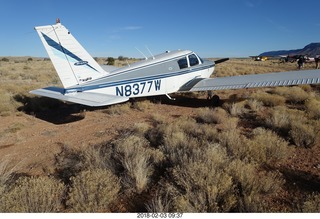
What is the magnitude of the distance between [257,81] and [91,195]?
794cm

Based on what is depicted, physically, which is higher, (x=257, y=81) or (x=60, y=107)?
(x=257, y=81)

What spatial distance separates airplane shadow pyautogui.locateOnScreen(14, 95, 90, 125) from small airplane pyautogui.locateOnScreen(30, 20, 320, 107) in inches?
39.9

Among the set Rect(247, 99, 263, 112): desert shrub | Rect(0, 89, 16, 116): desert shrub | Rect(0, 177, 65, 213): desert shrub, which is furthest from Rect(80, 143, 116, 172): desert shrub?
Rect(0, 89, 16, 116): desert shrub

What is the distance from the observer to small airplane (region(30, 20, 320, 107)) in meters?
8.05

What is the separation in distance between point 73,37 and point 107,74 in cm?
168

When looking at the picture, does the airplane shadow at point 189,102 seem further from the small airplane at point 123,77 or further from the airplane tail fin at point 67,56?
the airplane tail fin at point 67,56

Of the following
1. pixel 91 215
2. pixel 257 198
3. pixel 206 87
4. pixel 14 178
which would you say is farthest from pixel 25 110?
pixel 257 198

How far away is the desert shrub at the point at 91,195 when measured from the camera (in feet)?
11.6

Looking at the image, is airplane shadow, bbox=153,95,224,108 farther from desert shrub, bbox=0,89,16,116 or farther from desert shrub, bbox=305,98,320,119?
desert shrub, bbox=0,89,16,116

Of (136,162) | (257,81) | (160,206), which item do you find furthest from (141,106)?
(160,206)

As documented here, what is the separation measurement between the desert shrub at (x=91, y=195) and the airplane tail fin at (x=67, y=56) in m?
5.40

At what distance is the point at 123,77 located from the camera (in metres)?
9.13

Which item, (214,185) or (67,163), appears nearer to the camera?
(214,185)

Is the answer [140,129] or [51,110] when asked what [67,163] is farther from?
[51,110]
